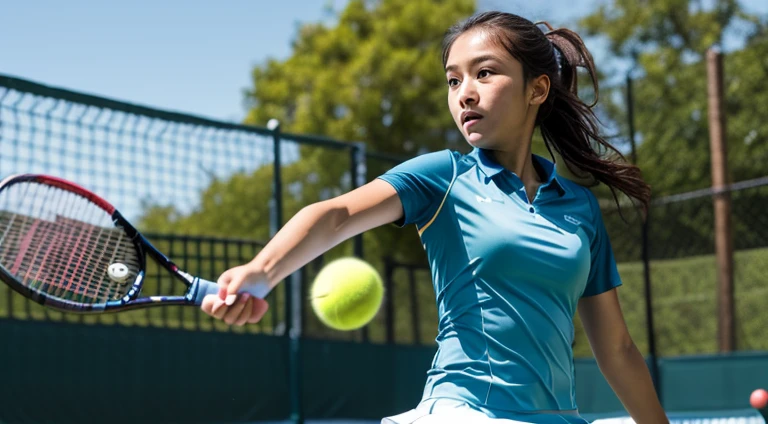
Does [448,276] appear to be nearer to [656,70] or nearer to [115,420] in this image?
[115,420]

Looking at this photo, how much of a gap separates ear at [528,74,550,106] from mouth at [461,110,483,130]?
23 cm

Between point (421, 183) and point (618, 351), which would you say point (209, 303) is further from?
point (618, 351)

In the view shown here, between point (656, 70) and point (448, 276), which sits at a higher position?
point (656, 70)

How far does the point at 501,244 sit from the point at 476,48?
1.62ft

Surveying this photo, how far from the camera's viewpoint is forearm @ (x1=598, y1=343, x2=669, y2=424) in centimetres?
255

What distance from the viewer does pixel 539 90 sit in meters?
2.54

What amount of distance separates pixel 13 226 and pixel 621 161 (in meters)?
2.31

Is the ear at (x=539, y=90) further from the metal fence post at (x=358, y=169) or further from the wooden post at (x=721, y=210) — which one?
the wooden post at (x=721, y=210)

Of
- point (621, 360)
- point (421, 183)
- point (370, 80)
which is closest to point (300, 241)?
point (421, 183)

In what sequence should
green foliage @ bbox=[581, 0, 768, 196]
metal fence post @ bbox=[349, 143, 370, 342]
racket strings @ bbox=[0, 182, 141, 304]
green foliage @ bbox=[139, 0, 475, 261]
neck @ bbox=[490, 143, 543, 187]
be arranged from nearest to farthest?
neck @ bbox=[490, 143, 543, 187] → racket strings @ bbox=[0, 182, 141, 304] → metal fence post @ bbox=[349, 143, 370, 342] → green foliage @ bbox=[581, 0, 768, 196] → green foliage @ bbox=[139, 0, 475, 261]

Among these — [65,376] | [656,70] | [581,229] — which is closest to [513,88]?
[581,229]

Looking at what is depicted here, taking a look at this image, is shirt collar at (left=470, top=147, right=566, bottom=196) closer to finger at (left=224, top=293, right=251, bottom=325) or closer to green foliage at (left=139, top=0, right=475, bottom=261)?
finger at (left=224, top=293, right=251, bottom=325)

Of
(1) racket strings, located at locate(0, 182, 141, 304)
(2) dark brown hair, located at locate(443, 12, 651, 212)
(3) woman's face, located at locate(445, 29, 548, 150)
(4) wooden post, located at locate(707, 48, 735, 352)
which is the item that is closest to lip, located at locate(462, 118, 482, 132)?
(3) woman's face, located at locate(445, 29, 548, 150)

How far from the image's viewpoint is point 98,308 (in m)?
2.60
